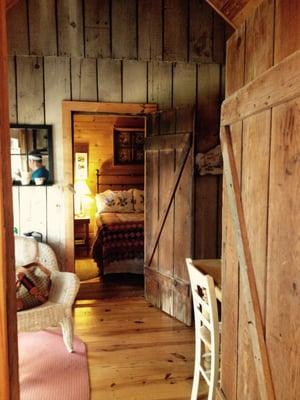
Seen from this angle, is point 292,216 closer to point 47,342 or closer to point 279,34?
point 279,34

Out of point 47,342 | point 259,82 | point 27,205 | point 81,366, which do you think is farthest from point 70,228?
point 259,82

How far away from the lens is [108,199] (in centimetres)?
595

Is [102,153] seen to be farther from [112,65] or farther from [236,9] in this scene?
[236,9]

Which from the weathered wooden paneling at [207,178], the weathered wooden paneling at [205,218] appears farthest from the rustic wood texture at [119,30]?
→ the weathered wooden paneling at [205,218]

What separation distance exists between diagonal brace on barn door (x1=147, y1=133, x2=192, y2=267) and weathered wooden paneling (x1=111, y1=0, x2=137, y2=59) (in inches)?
45.7

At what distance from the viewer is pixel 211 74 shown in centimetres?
377

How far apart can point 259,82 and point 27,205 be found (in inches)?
111

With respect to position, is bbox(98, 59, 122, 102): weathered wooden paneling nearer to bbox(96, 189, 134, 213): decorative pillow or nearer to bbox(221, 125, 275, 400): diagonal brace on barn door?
bbox(221, 125, 275, 400): diagonal brace on barn door

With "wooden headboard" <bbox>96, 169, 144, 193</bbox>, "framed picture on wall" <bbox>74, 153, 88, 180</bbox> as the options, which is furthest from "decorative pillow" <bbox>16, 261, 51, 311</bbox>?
"wooden headboard" <bbox>96, 169, 144, 193</bbox>

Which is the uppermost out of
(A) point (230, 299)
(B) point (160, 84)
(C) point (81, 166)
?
(B) point (160, 84)

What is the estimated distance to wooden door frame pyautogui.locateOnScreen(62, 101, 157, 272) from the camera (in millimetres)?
3566

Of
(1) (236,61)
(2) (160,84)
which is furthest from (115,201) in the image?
(1) (236,61)

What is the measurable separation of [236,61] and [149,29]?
7.42 ft

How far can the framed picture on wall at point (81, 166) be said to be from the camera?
6.25 meters
